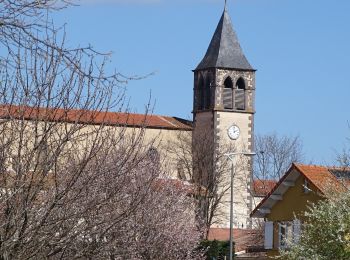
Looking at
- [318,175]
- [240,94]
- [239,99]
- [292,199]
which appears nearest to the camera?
[318,175]

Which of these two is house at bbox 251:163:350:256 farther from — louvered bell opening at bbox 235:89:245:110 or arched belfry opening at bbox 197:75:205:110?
arched belfry opening at bbox 197:75:205:110

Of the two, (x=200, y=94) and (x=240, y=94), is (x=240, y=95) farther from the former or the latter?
(x=200, y=94)

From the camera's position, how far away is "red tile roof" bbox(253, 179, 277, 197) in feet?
299

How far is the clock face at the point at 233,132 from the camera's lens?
3472 inches

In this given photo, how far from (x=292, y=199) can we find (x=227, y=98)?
46.1 meters

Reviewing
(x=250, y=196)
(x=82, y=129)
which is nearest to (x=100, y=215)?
(x=82, y=129)

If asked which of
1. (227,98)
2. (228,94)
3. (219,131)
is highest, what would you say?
(228,94)

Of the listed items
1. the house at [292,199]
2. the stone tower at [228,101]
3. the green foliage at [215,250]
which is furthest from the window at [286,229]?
the stone tower at [228,101]

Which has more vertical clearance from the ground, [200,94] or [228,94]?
[200,94]

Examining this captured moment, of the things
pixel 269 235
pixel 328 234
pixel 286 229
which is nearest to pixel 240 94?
pixel 269 235

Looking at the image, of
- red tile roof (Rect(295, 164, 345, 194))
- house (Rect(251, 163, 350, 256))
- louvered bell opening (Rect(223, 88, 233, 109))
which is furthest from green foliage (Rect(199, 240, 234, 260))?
louvered bell opening (Rect(223, 88, 233, 109))

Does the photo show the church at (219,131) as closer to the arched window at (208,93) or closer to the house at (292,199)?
the arched window at (208,93)

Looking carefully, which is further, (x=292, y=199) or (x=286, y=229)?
(x=292, y=199)

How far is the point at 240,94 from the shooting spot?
91.9 meters
